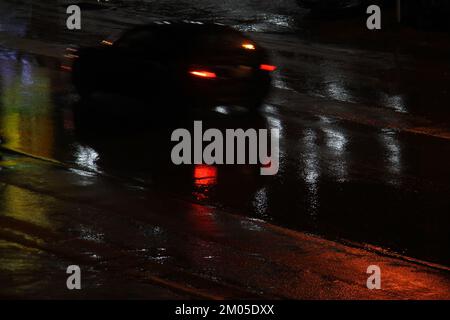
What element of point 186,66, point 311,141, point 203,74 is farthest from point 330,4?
point 311,141

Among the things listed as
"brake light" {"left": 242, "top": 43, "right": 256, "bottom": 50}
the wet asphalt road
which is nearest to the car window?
the wet asphalt road

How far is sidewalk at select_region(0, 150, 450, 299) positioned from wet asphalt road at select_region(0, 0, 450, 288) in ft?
1.26

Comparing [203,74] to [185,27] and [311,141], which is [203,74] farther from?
[311,141]

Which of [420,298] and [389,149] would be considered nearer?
[420,298]

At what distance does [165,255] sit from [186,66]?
743cm

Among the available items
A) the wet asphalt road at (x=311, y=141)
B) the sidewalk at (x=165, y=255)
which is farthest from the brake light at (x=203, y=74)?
the sidewalk at (x=165, y=255)

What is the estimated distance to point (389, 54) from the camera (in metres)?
26.6

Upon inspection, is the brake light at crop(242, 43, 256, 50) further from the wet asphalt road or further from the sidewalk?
the sidewalk

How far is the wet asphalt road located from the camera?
471 inches

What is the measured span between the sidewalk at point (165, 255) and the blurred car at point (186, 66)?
4579mm

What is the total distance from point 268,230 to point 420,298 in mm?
2556

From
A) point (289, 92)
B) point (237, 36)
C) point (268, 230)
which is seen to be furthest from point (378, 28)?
point (268, 230)

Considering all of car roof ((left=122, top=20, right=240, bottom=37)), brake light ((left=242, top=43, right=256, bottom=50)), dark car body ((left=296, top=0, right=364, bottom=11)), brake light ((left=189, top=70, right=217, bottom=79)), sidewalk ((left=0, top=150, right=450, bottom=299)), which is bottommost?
sidewalk ((left=0, top=150, right=450, bottom=299))
